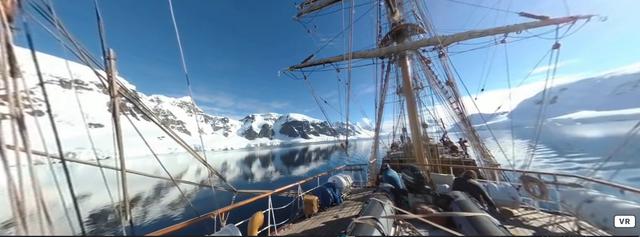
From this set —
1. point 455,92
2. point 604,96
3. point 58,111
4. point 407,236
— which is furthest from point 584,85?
point 58,111

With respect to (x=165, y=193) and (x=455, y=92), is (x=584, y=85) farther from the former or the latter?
(x=165, y=193)

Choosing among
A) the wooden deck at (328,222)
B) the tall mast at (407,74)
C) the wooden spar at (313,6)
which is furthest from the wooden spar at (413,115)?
the wooden spar at (313,6)

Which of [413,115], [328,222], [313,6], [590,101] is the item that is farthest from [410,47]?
[590,101]

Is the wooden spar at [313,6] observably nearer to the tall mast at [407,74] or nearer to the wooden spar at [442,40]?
the wooden spar at [442,40]

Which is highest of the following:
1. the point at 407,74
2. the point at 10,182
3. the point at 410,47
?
the point at 410,47

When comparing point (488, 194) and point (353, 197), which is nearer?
point (488, 194)

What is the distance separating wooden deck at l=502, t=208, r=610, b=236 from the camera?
3.98 meters

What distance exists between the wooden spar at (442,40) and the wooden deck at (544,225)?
5.72 meters

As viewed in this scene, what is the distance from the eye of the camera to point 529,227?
14.4 feet

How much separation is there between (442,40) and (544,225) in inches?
347

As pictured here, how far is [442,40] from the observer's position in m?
11.0

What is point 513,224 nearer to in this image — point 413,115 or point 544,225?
point 544,225

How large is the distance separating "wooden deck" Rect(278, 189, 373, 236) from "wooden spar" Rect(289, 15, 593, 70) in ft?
16.0

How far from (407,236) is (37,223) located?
434cm
